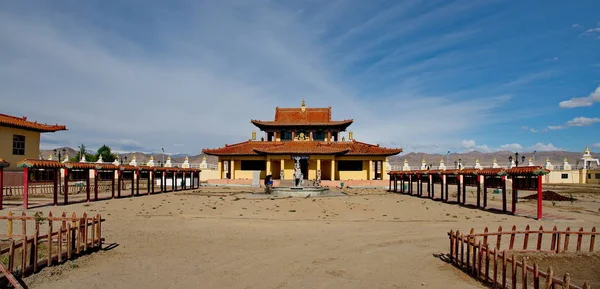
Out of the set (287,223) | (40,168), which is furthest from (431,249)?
(40,168)

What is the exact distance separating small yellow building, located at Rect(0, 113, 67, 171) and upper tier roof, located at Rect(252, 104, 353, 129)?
23.1 metres

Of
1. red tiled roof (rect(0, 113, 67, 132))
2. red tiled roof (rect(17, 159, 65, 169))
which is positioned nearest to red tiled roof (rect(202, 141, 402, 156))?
red tiled roof (rect(0, 113, 67, 132))

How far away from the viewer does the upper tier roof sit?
160 feet

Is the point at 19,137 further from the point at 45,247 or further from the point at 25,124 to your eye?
the point at 45,247

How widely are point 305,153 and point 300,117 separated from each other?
10.3 metres

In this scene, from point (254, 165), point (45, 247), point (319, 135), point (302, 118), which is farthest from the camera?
point (302, 118)

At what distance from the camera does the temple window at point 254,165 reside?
4681 centimetres

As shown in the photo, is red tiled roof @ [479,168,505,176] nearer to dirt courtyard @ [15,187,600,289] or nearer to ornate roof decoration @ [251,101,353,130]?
dirt courtyard @ [15,187,600,289]

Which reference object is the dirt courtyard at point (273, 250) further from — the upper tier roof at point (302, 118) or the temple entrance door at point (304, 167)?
the upper tier roof at point (302, 118)

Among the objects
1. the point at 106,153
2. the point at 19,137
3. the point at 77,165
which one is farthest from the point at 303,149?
the point at 106,153

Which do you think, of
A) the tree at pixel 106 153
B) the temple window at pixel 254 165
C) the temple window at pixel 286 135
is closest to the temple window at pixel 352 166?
the temple window at pixel 286 135

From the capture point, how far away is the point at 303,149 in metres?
43.7

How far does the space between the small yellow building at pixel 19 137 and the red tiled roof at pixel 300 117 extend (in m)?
23.1

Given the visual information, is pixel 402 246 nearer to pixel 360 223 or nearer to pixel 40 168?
pixel 360 223
